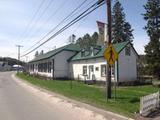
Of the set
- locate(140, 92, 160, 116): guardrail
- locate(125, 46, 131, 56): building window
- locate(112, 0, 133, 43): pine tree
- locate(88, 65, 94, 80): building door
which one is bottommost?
locate(140, 92, 160, 116): guardrail

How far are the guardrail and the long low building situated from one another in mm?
7806

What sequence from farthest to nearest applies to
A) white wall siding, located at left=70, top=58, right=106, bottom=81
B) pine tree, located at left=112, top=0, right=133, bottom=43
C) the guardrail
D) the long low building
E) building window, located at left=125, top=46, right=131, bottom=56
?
pine tree, located at left=112, top=0, right=133, bottom=43 → white wall siding, located at left=70, top=58, right=106, bottom=81 → building window, located at left=125, top=46, right=131, bottom=56 → the long low building → the guardrail

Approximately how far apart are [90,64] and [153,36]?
13873mm

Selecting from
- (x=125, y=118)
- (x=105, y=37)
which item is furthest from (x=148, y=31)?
(x=125, y=118)

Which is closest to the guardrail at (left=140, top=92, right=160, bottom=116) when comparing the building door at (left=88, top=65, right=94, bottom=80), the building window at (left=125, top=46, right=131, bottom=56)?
the building window at (left=125, top=46, right=131, bottom=56)

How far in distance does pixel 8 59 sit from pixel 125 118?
185834 mm

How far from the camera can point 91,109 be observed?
1429cm

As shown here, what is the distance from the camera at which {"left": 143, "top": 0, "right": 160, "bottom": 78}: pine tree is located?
43800 mm

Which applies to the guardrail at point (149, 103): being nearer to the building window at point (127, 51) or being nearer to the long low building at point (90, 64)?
the long low building at point (90, 64)

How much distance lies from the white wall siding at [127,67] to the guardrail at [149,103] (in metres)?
17.8

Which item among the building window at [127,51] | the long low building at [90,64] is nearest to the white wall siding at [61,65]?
the long low building at [90,64]

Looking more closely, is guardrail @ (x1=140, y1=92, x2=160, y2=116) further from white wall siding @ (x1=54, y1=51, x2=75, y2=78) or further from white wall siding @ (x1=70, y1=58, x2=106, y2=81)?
white wall siding @ (x1=54, y1=51, x2=75, y2=78)

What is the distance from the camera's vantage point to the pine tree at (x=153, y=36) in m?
43.8

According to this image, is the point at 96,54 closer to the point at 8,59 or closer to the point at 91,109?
the point at 91,109
